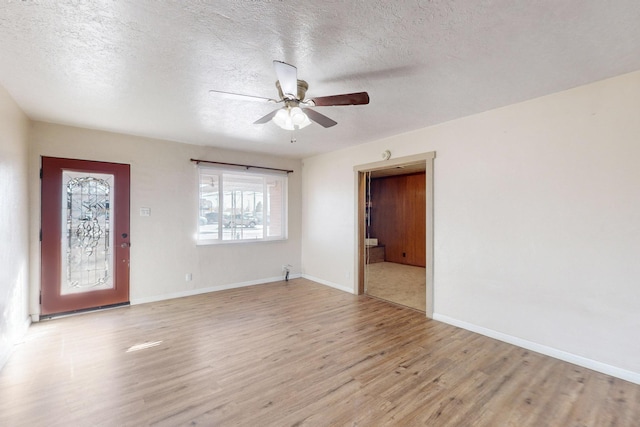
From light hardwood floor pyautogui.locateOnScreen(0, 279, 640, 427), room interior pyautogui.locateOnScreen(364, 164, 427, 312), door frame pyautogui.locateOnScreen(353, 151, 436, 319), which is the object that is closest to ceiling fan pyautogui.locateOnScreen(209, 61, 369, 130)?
door frame pyautogui.locateOnScreen(353, 151, 436, 319)

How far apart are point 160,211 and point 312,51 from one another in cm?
378

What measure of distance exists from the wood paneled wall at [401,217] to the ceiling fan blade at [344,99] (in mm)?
5610

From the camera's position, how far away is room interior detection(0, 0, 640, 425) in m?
1.86

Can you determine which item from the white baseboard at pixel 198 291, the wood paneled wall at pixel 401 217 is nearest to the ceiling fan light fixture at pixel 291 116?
the white baseboard at pixel 198 291

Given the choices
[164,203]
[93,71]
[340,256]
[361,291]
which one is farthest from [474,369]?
[164,203]

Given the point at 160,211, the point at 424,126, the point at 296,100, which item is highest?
the point at 424,126

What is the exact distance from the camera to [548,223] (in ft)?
9.49

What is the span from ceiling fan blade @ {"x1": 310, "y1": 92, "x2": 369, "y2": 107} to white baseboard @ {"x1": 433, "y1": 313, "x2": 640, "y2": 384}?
2936mm

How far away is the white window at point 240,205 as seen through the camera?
5.15 meters

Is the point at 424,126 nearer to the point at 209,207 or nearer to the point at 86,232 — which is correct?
the point at 209,207

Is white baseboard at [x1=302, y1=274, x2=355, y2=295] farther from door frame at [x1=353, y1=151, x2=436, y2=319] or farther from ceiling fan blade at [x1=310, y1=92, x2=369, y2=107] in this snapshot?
ceiling fan blade at [x1=310, y1=92, x2=369, y2=107]

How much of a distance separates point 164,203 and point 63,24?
3.18 meters

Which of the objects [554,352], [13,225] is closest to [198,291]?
[13,225]

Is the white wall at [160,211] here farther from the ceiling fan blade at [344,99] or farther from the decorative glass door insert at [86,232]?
the ceiling fan blade at [344,99]
